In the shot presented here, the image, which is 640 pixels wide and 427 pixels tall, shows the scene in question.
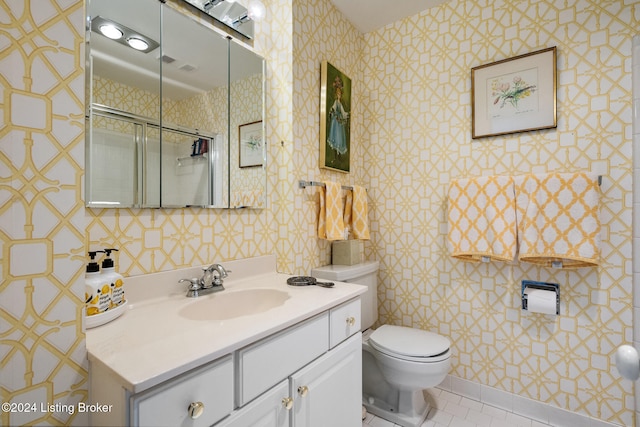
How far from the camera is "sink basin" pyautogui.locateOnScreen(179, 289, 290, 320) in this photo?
1184 mm

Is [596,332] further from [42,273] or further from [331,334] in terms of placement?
[42,273]

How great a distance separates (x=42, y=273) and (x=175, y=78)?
967mm

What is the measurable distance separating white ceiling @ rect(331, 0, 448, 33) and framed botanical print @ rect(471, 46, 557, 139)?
624 mm

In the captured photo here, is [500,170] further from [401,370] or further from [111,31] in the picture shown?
[111,31]

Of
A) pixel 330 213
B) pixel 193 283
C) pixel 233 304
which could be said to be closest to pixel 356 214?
pixel 330 213

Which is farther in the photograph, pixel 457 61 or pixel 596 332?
pixel 457 61

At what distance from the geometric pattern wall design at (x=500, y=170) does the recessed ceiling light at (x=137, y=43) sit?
1.62 m

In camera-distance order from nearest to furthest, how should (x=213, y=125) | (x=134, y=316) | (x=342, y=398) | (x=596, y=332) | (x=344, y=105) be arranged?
1. (x=134, y=316)
2. (x=342, y=398)
3. (x=213, y=125)
4. (x=596, y=332)
5. (x=344, y=105)

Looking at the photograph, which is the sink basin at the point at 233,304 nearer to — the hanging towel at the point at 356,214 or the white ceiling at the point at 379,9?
the hanging towel at the point at 356,214

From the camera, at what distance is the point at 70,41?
2.37 ft

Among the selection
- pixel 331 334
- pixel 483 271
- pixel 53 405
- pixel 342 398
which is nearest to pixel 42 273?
pixel 53 405

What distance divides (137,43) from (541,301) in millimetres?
2328

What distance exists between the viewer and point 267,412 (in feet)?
3.01

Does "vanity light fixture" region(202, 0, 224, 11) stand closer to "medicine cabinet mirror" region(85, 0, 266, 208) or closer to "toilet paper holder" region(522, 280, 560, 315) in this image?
"medicine cabinet mirror" region(85, 0, 266, 208)
